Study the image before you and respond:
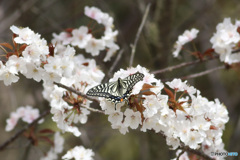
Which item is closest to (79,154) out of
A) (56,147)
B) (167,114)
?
(56,147)

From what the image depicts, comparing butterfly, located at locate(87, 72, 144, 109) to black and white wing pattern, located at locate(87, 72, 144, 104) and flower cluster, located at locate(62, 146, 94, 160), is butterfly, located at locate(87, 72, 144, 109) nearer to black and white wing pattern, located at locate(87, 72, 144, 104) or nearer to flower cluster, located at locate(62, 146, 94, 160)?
black and white wing pattern, located at locate(87, 72, 144, 104)

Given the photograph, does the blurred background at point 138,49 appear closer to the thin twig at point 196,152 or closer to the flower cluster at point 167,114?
the flower cluster at point 167,114

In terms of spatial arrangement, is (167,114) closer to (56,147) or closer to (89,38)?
(89,38)

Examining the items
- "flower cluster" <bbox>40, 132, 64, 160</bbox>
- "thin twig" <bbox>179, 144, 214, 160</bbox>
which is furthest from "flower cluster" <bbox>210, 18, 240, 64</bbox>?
"flower cluster" <bbox>40, 132, 64, 160</bbox>

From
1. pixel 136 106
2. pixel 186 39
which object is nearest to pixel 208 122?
pixel 136 106

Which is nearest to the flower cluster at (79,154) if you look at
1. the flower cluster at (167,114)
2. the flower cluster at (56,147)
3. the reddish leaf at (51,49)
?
the flower cluster at (56,147)
